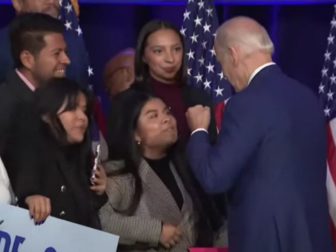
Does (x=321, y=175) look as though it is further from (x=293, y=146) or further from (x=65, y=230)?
(x=65, y=230)

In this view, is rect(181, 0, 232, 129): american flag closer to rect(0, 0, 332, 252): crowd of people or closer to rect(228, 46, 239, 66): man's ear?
rect(0, 0, 332, 252): crowd of people

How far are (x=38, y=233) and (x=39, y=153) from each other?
0.89ft

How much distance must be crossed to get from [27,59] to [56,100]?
17.4 inches

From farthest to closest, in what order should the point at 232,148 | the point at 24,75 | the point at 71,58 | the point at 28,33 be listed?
the point at 71,58
the point at 28,33
the point at 24,75
the point at 232,148

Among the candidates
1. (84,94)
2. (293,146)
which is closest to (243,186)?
(293,146)

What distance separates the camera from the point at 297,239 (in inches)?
103

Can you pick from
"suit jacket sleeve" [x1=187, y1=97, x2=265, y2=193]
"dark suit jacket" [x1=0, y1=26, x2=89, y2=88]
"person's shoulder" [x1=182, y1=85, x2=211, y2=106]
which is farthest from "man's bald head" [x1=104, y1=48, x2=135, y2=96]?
"suit jacket sleeve" [x1=187, y1=97, x2=265, y2=193]

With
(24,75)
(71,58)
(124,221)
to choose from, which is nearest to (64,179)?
(124,221)

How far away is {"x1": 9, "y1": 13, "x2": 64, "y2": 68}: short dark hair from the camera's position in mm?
3229

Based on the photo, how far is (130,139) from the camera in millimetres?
2961

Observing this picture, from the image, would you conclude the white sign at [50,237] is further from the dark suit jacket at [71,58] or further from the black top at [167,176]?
the dark suit jacket at [71,58]

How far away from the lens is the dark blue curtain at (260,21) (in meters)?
5.42

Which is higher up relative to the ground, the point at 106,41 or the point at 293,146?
the point at 106,41

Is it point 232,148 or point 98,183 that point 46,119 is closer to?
point 98,183
